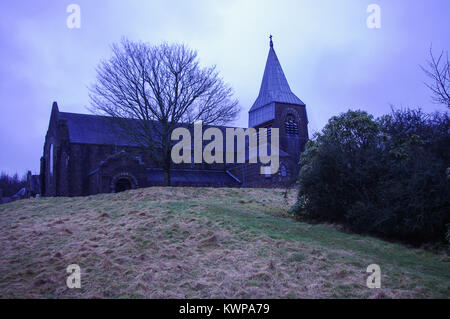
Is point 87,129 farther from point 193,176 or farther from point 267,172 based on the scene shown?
point 267,172

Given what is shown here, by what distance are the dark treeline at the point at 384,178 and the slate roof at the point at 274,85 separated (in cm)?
2770

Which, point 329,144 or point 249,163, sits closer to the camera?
point 329,144

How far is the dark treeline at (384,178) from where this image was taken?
1169 cm

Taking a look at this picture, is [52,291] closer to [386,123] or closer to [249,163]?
[386,123]

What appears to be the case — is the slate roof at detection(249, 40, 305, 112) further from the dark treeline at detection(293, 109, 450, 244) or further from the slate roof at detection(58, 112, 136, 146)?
the dark treeline at detection(293, 109, 450, 244)

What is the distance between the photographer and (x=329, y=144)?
1559cm

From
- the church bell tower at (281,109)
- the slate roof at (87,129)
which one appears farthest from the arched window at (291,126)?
the slate roof at (87,129)

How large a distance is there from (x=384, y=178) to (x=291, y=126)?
3163 centimetres

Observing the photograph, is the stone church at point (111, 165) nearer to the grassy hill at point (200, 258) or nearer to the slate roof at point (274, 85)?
the slate roof at point (274, 85)

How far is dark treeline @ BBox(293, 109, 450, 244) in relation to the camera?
1169 centimetres

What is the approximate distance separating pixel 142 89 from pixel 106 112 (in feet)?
9.23

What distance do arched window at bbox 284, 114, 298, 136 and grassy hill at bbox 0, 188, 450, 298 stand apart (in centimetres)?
2979

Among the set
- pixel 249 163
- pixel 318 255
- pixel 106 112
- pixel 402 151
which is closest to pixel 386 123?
pixel 402 151

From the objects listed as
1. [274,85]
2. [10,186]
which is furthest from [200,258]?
[10,186]
